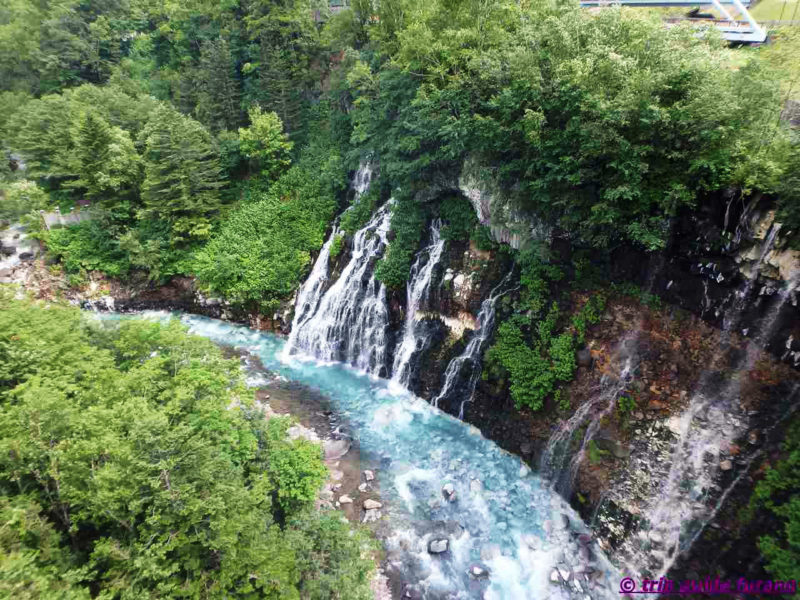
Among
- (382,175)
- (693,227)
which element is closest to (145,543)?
(693,227)

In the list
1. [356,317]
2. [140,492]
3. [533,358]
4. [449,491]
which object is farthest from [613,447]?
[140,492]

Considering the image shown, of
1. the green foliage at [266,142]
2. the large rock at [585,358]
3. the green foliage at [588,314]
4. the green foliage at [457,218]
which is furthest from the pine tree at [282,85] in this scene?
the large rock at [585,358]

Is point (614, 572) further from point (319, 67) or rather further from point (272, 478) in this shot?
point (319, 67)

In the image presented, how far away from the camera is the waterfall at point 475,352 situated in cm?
1433

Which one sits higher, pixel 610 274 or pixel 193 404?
pixel 610 274

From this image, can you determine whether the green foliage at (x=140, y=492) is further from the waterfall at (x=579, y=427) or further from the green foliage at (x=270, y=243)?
the green foliage at (x=270, y=243)

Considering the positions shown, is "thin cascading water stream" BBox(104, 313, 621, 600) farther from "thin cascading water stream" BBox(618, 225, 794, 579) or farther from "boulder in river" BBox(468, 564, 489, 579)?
"thin cascading water stream" BBox(618, 225, 794, 579)

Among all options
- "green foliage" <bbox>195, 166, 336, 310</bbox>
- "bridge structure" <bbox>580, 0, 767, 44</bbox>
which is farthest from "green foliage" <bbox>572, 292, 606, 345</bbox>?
"green foliage" <bbox>195, 166, 336, 310</bbox>

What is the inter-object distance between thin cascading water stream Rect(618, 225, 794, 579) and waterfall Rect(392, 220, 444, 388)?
29.2 feet

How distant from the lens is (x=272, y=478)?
420 inches

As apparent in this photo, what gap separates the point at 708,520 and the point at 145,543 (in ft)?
38.8

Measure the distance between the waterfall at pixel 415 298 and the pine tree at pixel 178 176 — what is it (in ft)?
40.3

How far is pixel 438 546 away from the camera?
36.4 feet

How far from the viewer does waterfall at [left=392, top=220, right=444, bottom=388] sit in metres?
16.2
